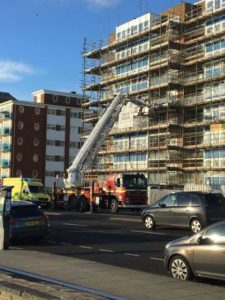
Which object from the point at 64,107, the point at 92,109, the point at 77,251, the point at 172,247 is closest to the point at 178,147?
the point at 92,109

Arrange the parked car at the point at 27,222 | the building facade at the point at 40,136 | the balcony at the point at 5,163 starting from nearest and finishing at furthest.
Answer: the parked car at the point at 27,222 → the balcony at the point at 5,163 → the building facade at the point at 40,136

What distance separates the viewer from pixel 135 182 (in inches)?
1544

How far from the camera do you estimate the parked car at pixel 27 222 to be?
18406 mm

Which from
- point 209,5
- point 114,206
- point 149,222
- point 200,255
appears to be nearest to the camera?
point 200,255

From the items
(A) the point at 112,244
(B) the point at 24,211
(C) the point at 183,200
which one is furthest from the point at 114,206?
(A) the point at 112,244

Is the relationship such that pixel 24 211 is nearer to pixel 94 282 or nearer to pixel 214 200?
pixel 214 200

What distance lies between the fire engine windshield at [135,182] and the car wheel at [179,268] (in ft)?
90.4

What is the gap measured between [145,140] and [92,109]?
12569mm

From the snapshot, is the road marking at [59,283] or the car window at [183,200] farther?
the car window at [183,200]

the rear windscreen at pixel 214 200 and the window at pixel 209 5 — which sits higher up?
the window at pixel 209 5

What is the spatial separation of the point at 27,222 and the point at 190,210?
22.9 ft

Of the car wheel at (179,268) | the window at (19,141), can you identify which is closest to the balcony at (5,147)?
the window at (19,141)

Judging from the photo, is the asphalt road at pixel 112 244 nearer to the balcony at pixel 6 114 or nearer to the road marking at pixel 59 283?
the road marking at pixel 59 283

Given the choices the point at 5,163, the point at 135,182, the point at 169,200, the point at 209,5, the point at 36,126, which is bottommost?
the point at 169,200
